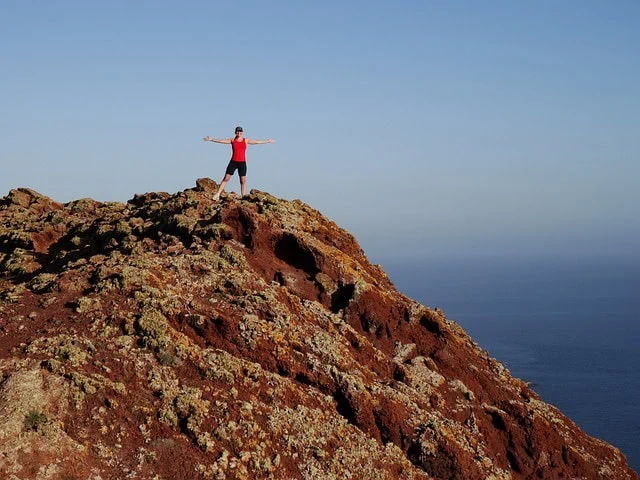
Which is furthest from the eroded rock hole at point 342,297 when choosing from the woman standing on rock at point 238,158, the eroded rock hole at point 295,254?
the woman standing on rock at point 238,158

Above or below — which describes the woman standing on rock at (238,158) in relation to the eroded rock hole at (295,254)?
above

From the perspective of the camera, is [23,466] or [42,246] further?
[42,246]

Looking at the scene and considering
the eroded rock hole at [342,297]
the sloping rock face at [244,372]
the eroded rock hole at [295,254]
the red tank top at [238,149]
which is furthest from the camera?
the red tank top at [238,149]

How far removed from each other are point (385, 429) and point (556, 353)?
503ft

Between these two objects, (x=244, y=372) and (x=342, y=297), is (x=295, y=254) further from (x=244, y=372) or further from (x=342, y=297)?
(x=244, y=372)

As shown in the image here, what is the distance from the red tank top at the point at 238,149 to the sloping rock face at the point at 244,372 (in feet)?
8.56

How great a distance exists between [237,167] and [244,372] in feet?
36.8

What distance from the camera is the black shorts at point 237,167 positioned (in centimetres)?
2384

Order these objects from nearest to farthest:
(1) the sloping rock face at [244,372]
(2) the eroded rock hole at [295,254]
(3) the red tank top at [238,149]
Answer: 1. (1) the sloping rock face at [244,372]
2. (2) the eroded rock hole at [295,254]
3. (3) the red tank top at [238,149]

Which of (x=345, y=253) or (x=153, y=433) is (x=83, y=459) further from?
(x=345, y=253)

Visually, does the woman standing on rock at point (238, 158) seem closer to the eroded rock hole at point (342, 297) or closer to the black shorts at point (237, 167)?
the black shorts at point (237, 167)

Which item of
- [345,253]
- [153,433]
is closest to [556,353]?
[345,253]

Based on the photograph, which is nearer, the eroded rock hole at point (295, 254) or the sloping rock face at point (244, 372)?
the sloping rock face at point (244, 372)

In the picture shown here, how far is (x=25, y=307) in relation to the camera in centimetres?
1500
